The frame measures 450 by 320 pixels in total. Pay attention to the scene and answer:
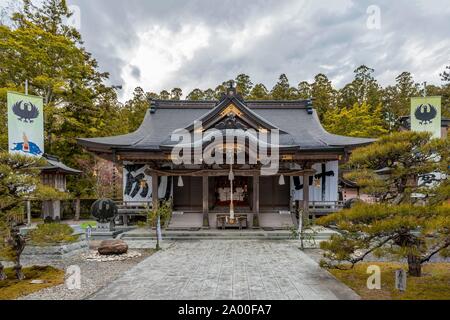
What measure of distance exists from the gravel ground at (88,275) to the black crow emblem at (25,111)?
640 cm

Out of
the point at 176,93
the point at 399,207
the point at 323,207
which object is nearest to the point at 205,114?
the point at 323,207

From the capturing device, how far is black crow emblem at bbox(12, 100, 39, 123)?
11.8 meters

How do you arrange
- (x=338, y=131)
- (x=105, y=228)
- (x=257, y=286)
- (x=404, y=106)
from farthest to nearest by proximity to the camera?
(x=404, y=106)
(x=338, y=131)
(x=105, y=228)
(x=257, y=286)

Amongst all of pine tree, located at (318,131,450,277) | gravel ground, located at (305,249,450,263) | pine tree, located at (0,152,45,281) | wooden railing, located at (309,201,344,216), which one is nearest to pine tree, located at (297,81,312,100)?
wooden railing, located at (309,201,344,216)

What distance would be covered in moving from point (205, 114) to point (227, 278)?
11911 millimetres

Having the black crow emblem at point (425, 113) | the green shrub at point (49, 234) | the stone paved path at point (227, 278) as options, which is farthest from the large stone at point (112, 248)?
the black crow emblem at point (425, 113)

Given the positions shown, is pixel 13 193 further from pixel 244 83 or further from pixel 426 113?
pixel 244 83

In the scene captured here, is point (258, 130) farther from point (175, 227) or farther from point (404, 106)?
point (404, 106)

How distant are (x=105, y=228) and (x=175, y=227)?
10.8ft

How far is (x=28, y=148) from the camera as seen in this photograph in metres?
12.2

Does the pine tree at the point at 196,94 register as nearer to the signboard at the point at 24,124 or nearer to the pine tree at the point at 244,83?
the pine tree at the point at 244,83

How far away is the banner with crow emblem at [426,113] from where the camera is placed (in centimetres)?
1398

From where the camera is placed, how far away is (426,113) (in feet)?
46.2
